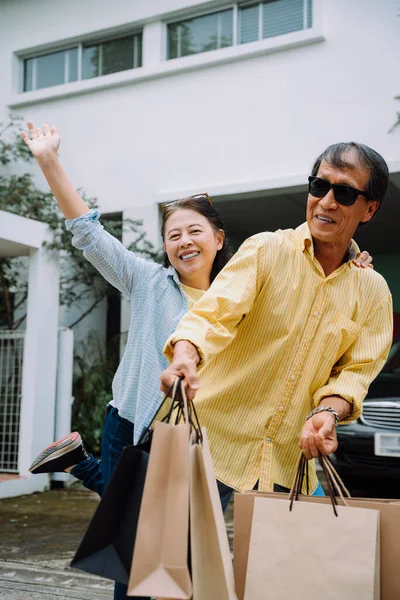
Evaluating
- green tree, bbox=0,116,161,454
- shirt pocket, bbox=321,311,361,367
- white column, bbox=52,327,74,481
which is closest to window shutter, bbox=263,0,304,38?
green tree, bbox=0,116,161,454

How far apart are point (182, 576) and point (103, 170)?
8.14 meters

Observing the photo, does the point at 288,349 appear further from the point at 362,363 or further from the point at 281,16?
the point at 281,16

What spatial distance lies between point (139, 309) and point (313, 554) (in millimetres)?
1258

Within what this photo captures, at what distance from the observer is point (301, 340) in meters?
2.07

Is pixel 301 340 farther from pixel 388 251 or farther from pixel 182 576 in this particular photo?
pixel 388 251

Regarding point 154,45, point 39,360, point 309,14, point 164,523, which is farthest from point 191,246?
point 154,45

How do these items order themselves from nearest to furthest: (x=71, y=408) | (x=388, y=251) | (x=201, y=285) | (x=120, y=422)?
(x=120, y=422) → (x=201, y=285) → (x=71, y=408) → (x=388, y=251)

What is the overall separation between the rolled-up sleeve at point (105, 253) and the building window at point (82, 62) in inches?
291

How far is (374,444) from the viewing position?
5754 millimetres

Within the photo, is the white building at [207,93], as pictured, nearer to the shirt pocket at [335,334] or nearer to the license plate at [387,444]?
the license plate at [387,444]

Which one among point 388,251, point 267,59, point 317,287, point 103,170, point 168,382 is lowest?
point 168,382

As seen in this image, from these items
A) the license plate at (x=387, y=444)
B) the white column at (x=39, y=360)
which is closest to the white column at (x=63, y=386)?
the white column at (x=39, y=360)

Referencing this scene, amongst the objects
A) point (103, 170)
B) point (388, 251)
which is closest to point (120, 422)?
point (103, 170)

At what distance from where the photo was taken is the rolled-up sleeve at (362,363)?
202 cm
